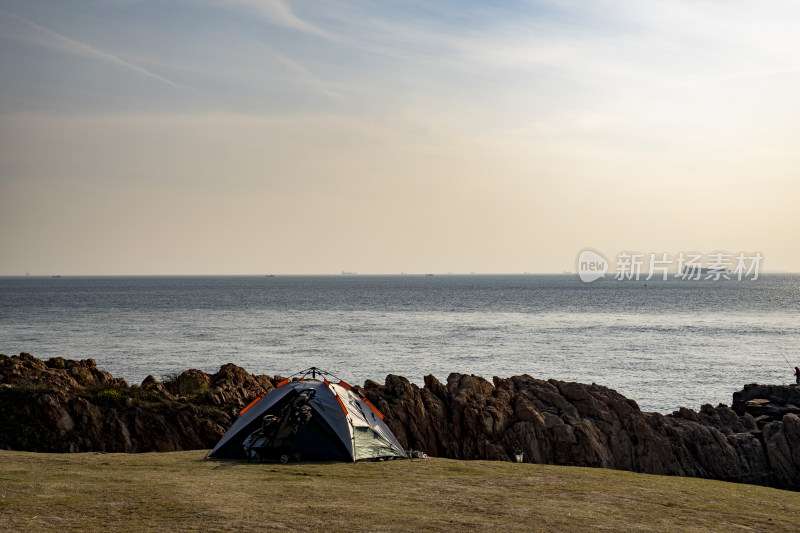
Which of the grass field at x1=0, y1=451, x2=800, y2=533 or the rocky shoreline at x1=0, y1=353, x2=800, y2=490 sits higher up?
the grass field at x1=0, y1=451, x2=800, y2=533

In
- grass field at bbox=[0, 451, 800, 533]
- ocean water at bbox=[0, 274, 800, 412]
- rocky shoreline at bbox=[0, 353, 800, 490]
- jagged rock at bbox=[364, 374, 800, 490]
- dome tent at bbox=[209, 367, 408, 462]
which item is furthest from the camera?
ocean water at bbox=[0, 274, 800, 412]

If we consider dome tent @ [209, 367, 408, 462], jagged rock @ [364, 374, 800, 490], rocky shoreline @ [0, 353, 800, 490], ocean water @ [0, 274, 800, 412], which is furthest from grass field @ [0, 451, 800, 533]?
ocean water @ [0, 274, 800, 412]

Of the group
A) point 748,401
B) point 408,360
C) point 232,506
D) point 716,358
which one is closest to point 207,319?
point 408,360

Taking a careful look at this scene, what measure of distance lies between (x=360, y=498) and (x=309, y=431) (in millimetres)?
5446

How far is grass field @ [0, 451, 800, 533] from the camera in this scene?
11703mm

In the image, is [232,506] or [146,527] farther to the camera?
[232,506]

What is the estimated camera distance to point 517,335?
78.5m

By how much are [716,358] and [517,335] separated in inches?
947

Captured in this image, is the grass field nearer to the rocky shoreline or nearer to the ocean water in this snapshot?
the rocky shoreline

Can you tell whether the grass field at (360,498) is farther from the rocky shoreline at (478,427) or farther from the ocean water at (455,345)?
the ocean water at (455,345)

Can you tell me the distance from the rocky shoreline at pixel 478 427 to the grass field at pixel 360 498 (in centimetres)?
611

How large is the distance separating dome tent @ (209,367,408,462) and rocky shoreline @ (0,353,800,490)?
6.24 m

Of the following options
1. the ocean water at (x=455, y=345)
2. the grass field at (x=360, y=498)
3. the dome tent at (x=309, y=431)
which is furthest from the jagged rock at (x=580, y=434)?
the ocean water at (x=455, y=345)

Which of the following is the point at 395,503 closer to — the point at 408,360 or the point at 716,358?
the point at 408,360
